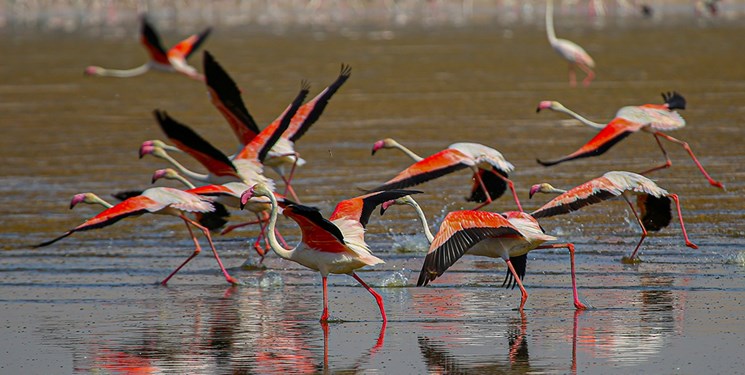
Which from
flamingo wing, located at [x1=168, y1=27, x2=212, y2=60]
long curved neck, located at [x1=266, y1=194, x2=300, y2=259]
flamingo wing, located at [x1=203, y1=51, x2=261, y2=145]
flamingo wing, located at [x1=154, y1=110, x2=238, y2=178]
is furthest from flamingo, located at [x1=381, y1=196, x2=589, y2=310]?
flamingo wing, located at [x1=168, y1=27, x2=212, y2=60]

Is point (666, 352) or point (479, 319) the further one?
point (479, 319)

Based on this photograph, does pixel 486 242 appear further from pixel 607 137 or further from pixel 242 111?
pixel 242 111

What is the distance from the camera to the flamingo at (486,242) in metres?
7.42

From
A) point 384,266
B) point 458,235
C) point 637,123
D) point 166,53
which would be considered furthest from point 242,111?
point 166,53

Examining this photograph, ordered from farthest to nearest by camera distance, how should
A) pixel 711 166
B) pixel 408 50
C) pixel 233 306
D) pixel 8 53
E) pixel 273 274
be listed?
pixel 8 53, pixel 408 50, pixel 711 166, pixel 273 274, pixel 233 306

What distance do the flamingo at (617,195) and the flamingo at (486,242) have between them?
1.26 ft

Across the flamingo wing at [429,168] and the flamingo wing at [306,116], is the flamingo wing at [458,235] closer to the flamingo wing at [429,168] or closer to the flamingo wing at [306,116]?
the flamingo wing at [429,168]

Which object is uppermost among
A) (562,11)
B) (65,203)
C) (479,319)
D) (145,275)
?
(479,319)

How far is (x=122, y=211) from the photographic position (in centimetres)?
862

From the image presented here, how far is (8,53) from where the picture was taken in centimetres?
3516

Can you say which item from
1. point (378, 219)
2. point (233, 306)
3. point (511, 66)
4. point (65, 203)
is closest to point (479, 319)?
point (233, 306)

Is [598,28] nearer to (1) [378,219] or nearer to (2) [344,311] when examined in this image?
(1) [378,219]

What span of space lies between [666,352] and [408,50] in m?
26.0

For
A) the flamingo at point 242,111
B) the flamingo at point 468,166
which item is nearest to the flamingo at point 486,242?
the flamingo at point 468,166
